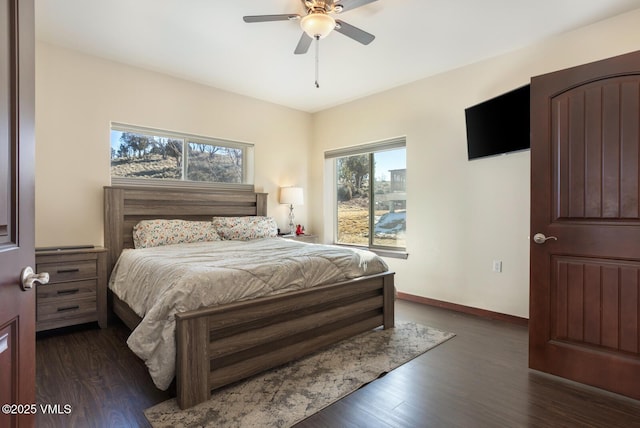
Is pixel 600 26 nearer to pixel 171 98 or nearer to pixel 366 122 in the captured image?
pixel 366 122

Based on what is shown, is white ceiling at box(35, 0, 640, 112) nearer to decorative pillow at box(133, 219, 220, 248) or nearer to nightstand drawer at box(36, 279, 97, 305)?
decorative pillow at box(133, 219, 220, 248)

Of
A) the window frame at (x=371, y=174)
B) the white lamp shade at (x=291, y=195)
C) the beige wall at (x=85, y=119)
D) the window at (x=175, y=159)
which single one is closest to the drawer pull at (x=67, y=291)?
the beige wall at (x=85, y=119)

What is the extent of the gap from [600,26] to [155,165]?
4459mm

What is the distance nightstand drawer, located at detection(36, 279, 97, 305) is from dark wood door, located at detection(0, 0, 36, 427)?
2314 millimetres

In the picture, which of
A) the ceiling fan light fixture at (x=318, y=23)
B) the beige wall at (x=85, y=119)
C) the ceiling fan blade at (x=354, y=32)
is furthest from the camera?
the beige wall at (x=85, y=119)

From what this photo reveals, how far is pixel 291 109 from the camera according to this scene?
200 inches

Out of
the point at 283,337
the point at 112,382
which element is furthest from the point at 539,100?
the point at 112,382

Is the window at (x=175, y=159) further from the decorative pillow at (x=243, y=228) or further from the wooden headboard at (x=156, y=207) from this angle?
the decorative pillow at (x=243, y=228)

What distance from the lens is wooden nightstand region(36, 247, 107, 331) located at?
9.20ft

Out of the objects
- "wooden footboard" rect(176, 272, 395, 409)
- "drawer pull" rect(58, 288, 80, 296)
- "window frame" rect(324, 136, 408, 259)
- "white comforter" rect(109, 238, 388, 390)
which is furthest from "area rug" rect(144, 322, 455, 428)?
"drawer pull" rect(58, 288, 80, 296)

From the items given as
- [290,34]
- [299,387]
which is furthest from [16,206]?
[290,34]

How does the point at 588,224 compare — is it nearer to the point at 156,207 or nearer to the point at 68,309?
the point at 156,207

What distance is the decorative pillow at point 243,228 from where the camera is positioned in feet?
12.7

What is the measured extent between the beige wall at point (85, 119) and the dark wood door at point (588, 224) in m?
3.54
